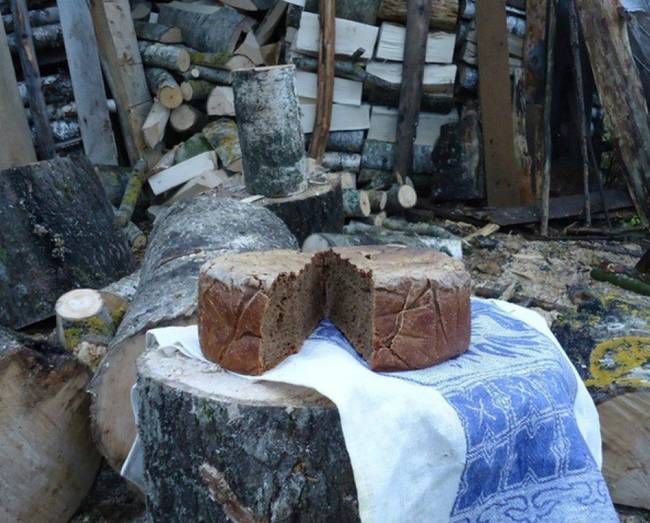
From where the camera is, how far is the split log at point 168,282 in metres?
2.70

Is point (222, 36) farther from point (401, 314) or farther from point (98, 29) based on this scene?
point (401, 314)

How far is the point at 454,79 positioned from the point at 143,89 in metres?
2.59

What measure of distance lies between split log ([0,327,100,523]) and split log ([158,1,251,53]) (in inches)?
164

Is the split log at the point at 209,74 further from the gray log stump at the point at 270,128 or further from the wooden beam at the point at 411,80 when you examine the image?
the gray log stump at the point at 270,128

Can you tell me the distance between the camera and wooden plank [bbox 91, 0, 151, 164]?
6336mm

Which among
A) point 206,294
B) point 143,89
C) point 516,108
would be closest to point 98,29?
point 143,89

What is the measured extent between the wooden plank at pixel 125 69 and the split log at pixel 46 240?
1.76m

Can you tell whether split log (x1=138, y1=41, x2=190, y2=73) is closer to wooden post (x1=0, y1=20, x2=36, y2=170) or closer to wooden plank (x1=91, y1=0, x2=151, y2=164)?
wooden plank (x1=91, y1=0, x2=151, y2=164)

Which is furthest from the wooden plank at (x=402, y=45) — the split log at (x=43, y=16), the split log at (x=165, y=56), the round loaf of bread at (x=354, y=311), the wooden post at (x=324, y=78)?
the round loaf of bread at (x=354, y=311)

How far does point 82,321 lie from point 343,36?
397 cm

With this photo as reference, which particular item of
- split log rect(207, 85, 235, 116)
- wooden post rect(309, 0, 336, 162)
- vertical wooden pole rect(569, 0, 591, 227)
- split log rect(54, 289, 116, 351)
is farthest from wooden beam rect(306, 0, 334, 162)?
split log rect(54, 289, 116, 351)

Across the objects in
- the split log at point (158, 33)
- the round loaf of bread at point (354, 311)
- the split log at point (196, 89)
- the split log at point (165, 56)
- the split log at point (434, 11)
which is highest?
the split log at point (434, 11)

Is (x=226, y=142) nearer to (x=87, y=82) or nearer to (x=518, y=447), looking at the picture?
(x=87, y=82)

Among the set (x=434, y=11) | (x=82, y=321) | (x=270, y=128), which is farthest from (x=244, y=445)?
(x=434, y=11)
